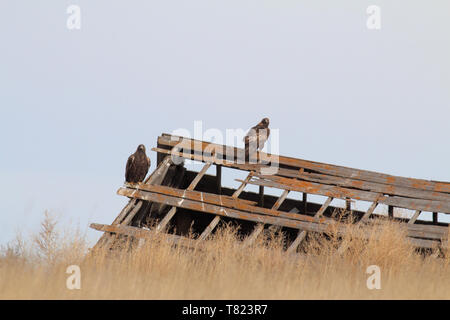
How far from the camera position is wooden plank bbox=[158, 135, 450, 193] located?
17.0 metres

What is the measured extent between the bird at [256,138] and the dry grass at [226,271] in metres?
2.29

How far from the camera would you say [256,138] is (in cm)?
1752

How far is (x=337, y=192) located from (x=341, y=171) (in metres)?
0.84

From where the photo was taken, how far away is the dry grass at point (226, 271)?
11023 mm

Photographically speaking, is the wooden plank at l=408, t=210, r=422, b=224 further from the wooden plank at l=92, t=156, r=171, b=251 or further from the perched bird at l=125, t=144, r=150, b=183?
the perched bird at l=125, t=144, r=150, b=183

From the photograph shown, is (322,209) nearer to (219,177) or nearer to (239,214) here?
(239,214)

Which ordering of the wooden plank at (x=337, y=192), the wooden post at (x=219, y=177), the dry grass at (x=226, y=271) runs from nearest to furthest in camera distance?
the dry grass at (x=226, y=271), the wooden plank at (x=337, y=192), the wooden post at (x=219, y=177)

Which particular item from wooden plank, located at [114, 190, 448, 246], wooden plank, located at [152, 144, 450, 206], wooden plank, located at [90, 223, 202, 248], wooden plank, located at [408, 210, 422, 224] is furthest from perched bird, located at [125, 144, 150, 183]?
wooden plank, located at [408, 210, 422, 224]

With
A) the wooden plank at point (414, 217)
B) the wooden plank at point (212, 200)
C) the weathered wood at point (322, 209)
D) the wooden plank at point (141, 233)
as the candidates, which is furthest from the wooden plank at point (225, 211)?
the wooden plank at point (414, 217)

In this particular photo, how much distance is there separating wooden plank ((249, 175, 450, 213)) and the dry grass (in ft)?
3.70

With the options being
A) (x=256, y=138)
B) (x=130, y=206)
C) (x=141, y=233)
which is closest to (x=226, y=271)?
(x=141, y=233)

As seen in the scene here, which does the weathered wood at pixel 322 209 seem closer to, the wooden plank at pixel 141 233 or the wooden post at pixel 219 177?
the wooden plank at pixel 141 233

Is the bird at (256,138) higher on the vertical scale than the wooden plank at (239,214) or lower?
higher
